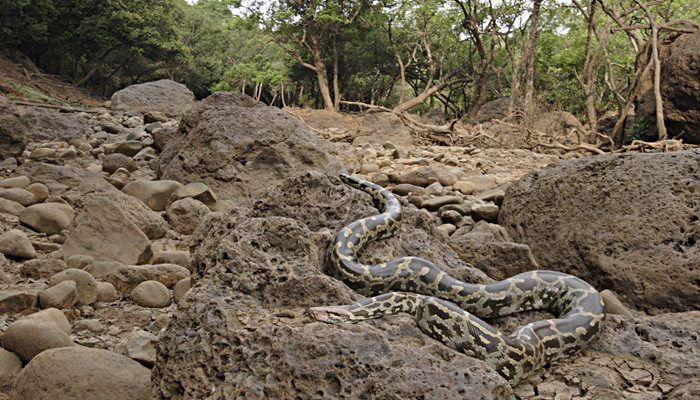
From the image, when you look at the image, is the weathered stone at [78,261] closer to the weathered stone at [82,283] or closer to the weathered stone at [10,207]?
the weathered stone at [82,283]

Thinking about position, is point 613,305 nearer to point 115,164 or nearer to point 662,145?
point 115,164

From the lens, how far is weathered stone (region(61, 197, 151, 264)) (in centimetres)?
511

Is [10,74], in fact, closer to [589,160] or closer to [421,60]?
[421,60]

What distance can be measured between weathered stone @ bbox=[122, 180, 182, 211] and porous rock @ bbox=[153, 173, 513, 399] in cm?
429

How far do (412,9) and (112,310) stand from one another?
27042 mm

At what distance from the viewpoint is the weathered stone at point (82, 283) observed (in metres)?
4.21

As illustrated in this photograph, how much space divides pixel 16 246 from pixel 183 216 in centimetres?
208

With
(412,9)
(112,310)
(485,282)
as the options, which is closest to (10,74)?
(412,9)

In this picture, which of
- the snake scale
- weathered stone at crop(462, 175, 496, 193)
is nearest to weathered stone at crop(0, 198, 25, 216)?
the snake scale

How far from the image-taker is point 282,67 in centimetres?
3884

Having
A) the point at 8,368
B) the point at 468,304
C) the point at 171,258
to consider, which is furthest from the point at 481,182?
the point at 8,368

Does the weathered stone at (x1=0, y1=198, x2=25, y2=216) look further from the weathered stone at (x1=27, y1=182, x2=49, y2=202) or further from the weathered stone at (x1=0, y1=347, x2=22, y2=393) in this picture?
the weathered stone at (x1=0, y1=347, x2=22, y2=393)

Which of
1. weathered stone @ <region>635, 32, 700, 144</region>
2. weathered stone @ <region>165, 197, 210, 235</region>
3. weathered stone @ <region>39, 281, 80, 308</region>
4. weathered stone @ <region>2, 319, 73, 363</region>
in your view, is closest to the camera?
weathered stone @ <region>2, 319, 73, 363</region>

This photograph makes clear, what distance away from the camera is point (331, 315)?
285 centimetres
